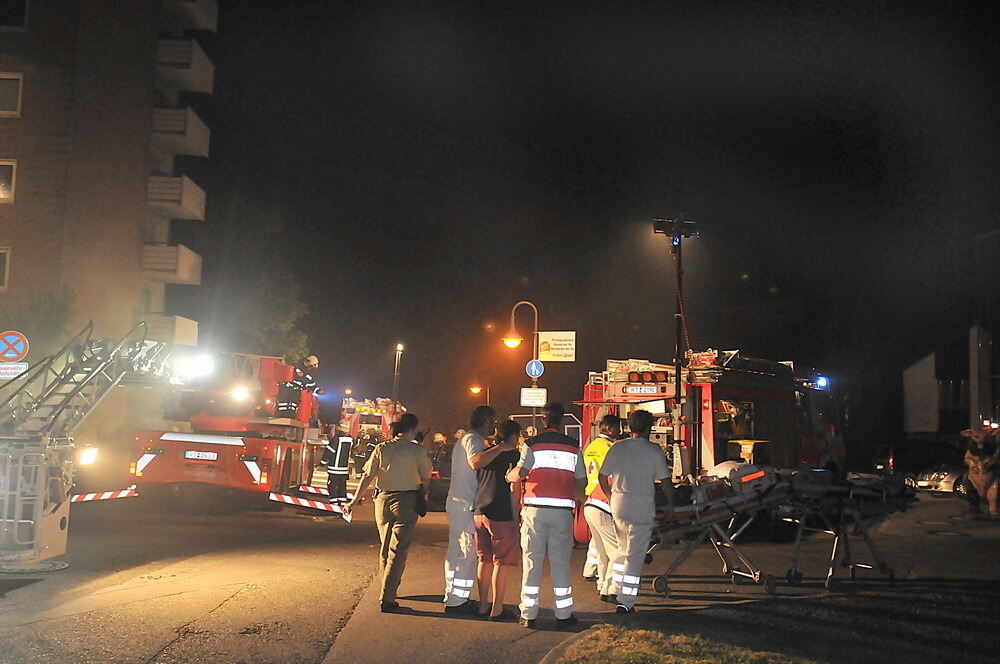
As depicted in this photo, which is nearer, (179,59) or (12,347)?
(12,347)

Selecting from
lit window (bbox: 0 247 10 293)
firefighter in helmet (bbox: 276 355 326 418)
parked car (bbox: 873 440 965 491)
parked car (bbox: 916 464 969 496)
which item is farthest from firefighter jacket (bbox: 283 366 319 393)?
lit window (bbox: 0 247 10 293)

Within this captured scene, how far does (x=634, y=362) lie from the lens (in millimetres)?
18172

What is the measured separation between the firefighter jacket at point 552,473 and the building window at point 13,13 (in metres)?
28.9

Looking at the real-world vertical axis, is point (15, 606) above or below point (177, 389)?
below

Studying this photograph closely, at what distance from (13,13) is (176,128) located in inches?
247

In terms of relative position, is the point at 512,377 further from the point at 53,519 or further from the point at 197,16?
the point at 53,519

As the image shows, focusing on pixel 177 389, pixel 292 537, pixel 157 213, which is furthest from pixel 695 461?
pixel 157 213

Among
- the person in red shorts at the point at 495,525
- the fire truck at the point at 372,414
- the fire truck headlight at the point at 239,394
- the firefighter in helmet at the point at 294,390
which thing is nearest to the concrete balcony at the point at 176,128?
the fire truck at the point at 372,414

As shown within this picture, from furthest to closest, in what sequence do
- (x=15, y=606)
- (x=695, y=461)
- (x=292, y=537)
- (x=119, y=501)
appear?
(x=119, y=501)
(x=695, y=461)
(x=292, y=537)
(x=15, y=606)

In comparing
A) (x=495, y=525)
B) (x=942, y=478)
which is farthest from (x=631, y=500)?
(x=942, y=478)

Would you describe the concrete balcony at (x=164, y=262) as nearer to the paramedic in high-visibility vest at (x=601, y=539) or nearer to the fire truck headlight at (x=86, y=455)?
the fire truck headlight at (x=86, y=455)

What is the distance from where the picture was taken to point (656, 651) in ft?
21.9

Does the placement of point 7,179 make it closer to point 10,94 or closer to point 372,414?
point 10,94

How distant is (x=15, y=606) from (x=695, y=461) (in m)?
10.9
